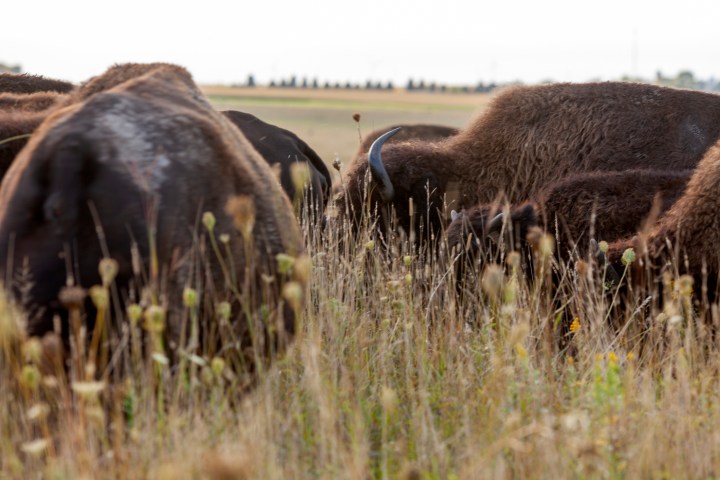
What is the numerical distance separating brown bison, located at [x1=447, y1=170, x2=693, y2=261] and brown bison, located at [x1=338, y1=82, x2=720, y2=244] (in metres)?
1.53

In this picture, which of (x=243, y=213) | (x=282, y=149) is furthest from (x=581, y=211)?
(x=243, y=213)

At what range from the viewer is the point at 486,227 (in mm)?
6562

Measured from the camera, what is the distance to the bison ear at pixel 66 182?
3.46 m

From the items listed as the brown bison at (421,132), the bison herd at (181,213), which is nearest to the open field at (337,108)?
the brown bison at (421,132)

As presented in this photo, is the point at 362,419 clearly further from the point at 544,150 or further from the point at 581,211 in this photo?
the point at 544,150

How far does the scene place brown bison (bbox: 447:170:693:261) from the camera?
6.43 m

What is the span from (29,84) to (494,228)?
461 cm

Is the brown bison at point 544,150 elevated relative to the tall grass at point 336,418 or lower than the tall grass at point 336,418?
elevated

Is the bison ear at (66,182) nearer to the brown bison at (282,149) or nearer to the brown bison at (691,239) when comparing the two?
the brown bison at (691,239)

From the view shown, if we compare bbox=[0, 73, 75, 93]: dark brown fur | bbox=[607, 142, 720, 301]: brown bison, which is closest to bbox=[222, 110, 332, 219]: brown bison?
bbox=[0, 73, 75, 93]: dark brown fur

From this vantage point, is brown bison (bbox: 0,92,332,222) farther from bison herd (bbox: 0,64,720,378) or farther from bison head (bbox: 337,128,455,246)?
bison head (bbox: 337,128,455,246)

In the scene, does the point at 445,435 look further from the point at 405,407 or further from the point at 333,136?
the point at 333,136

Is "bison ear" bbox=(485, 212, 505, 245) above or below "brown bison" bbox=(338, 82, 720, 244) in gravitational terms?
below

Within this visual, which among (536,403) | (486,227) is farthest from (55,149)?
(486,227)
